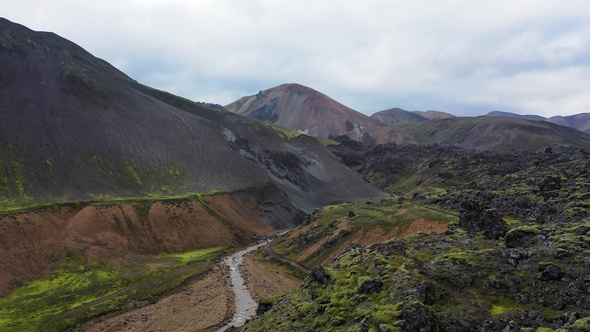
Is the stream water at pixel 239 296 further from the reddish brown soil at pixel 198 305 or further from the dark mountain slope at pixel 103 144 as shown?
the dark mountain slope at pixel 103 144

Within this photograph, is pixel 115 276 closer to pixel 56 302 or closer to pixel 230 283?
pixel 56 302

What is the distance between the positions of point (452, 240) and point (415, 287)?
36.1 ft

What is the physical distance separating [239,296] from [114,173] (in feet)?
216

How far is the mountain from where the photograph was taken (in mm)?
78875

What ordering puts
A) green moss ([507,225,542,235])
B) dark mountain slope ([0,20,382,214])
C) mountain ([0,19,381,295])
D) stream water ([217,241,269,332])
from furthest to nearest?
dark mountain slope ([0,20,382,214]) → mountain ([0,19,381,295]) → stream water ([217,241,269,332]) → green moss ([507,225,542,235])

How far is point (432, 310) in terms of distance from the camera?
26.9 metres

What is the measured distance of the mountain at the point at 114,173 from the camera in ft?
259

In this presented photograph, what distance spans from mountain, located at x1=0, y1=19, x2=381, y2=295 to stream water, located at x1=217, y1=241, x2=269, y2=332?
45.5 ft

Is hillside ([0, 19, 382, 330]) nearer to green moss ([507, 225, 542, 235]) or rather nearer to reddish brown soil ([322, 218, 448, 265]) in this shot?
reddish brown soil ([322, 218, 448, 265])

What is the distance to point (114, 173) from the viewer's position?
109812mm

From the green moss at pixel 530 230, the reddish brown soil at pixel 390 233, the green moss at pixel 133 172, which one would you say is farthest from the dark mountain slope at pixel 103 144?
the green moss at pixel 530 230

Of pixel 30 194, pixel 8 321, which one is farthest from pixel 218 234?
pixel 8 321

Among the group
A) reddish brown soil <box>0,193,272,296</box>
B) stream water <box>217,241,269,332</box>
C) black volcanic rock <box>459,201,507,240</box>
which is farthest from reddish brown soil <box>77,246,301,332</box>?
black volcanic rock <box>459,201,507,240</box>

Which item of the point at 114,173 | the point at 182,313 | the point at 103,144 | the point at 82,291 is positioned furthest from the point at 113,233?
the point at 103,144
